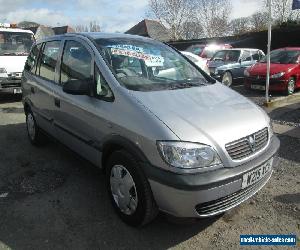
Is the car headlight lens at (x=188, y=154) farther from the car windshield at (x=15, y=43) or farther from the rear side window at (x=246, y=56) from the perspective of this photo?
the rear side window at (x=246, y=56)

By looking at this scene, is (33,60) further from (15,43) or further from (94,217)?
(15,43)

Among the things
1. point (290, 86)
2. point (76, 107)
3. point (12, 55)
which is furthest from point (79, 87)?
point (290, 86)

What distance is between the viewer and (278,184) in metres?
→ 4.55

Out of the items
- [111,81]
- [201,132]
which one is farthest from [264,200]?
[111,81]

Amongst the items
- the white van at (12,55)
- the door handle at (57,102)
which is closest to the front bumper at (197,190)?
the door handle at (57,102)

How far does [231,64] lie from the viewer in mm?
13766

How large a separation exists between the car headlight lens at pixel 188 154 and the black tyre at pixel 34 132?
3.51m

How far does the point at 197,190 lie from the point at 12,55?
32.4 feet

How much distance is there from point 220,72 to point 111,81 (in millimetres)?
10158

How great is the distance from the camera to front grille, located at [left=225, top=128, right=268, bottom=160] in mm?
3152

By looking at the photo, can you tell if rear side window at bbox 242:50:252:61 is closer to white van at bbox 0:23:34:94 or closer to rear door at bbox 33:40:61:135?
white van at bbox 0:23:34:94

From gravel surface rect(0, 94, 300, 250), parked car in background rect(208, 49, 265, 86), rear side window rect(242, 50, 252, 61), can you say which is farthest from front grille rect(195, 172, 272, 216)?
rear side window rect(242, 50, 252, 61)

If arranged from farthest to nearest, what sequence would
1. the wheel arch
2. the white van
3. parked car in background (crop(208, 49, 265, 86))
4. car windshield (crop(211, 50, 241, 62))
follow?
car windshield (crop(211, 50, 241, 62)) < parked car in background (crop(208, 49, 265, 86)) < the white van < the wheel arch

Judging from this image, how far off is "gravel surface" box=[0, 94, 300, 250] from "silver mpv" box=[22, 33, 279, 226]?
26 centimetres
